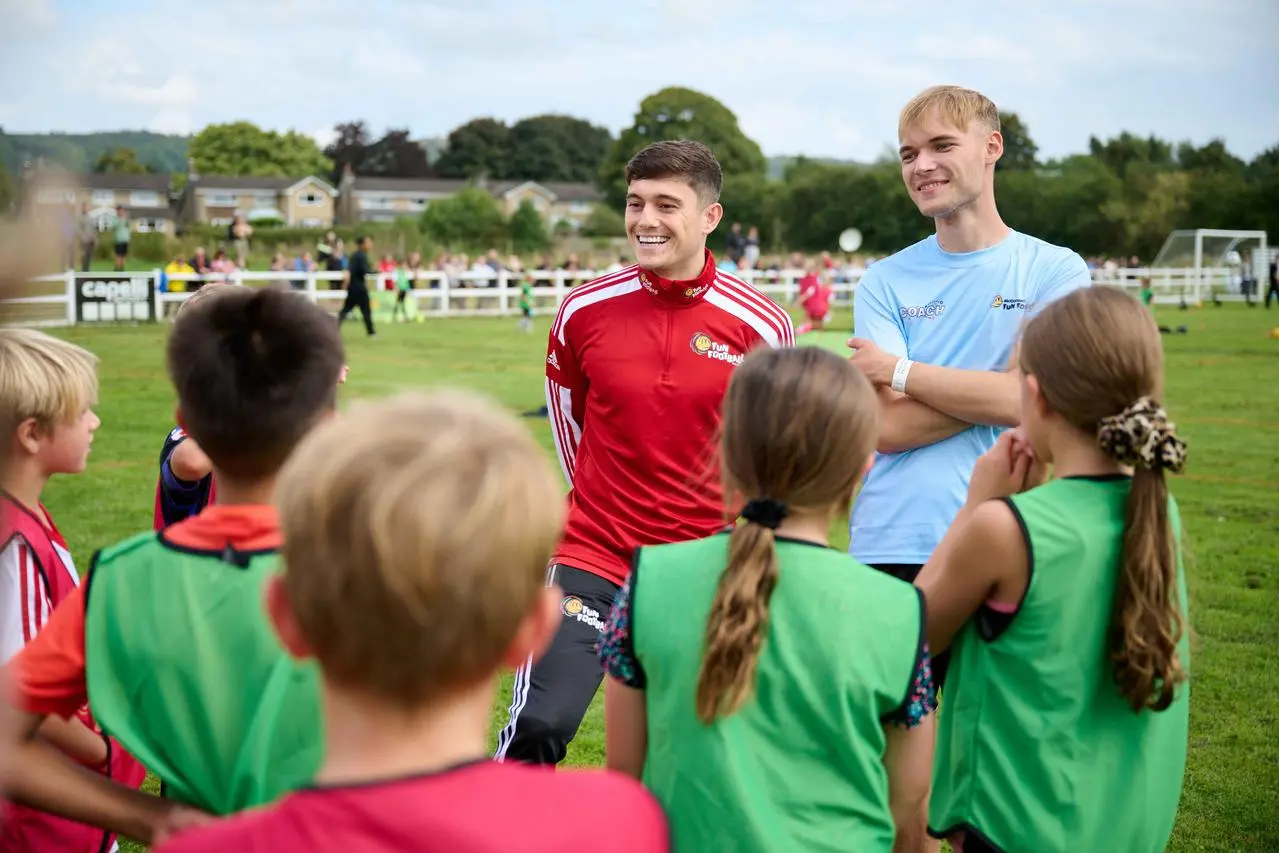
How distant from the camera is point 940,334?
402 centimetres

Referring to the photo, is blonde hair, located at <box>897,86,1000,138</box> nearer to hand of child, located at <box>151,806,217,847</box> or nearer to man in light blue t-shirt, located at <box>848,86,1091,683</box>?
man in light blue t-shirt, located at <box>848,86,1091,683</box>

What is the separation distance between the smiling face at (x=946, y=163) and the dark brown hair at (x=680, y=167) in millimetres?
1010

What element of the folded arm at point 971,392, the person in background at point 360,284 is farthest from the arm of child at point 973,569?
the person in background at point 360,284

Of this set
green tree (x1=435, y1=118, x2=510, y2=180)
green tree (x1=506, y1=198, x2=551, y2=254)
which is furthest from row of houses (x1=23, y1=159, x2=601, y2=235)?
green tree (x1=506, y1=198, x2=551, y2=254)

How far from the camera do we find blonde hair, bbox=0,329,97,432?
9.33ft

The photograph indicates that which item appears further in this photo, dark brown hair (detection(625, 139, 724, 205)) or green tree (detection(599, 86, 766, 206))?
green tree (detection(599, 86, 766, 206))

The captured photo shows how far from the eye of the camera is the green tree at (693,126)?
11188cm

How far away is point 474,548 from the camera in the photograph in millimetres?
1449

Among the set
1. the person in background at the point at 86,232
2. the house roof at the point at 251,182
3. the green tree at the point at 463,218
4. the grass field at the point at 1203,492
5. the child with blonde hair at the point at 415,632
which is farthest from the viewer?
the house roof at the point at 251,182

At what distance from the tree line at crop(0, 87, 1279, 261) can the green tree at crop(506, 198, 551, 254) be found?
251 cm

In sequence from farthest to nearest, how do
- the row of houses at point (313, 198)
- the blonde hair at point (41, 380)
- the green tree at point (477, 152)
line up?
the green tree at point (477, 152)
the row of houses at point (313, 198)
the blonde hair at point (41, 380)

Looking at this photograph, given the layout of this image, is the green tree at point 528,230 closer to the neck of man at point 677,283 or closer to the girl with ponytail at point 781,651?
the neck of man at point 677,283

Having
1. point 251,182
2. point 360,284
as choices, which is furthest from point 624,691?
point 251,182

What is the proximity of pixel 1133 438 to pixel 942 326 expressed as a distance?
158 cm
